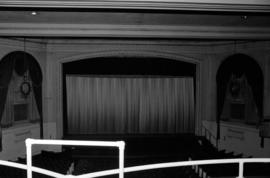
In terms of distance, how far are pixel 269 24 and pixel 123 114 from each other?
22.7 feet

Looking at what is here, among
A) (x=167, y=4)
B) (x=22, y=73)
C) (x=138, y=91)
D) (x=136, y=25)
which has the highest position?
(x=136, y=25)

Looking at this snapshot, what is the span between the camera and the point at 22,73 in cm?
864

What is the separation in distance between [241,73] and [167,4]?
272 inches

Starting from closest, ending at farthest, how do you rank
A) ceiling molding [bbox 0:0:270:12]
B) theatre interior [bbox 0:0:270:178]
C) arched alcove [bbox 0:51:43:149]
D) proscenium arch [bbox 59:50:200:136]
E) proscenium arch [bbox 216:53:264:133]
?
ceiling molding [bbox 0:0:270:12]
theatre interior [bbox 0:0:270:178]
arched alcove [bbox 0:51:43:149]
proscenium arch [bbox 216:53:264:133]
proscenium arch [bbox 59:50:200:136]

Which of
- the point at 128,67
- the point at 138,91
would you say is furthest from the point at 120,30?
the point at 138,91

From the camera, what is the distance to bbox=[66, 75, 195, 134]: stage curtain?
11.4 metres

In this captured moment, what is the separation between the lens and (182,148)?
9703 mm

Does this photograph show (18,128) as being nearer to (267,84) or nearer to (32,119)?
(32,119)

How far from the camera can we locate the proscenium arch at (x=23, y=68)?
8.05 meters

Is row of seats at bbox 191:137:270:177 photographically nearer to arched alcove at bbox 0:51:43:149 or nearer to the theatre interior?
the theatre interior

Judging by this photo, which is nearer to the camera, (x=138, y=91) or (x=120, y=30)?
(x=120, y=30)

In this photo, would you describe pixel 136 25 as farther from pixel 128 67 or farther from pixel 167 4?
pixel 128 67

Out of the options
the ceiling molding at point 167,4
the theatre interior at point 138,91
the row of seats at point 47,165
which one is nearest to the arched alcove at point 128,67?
the theatre interior at point 138,91

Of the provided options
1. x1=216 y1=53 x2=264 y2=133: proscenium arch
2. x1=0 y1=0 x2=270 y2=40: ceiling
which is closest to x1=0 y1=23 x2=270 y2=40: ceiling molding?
x1=0 y1=0 x2=270 y2=40: ceiling
